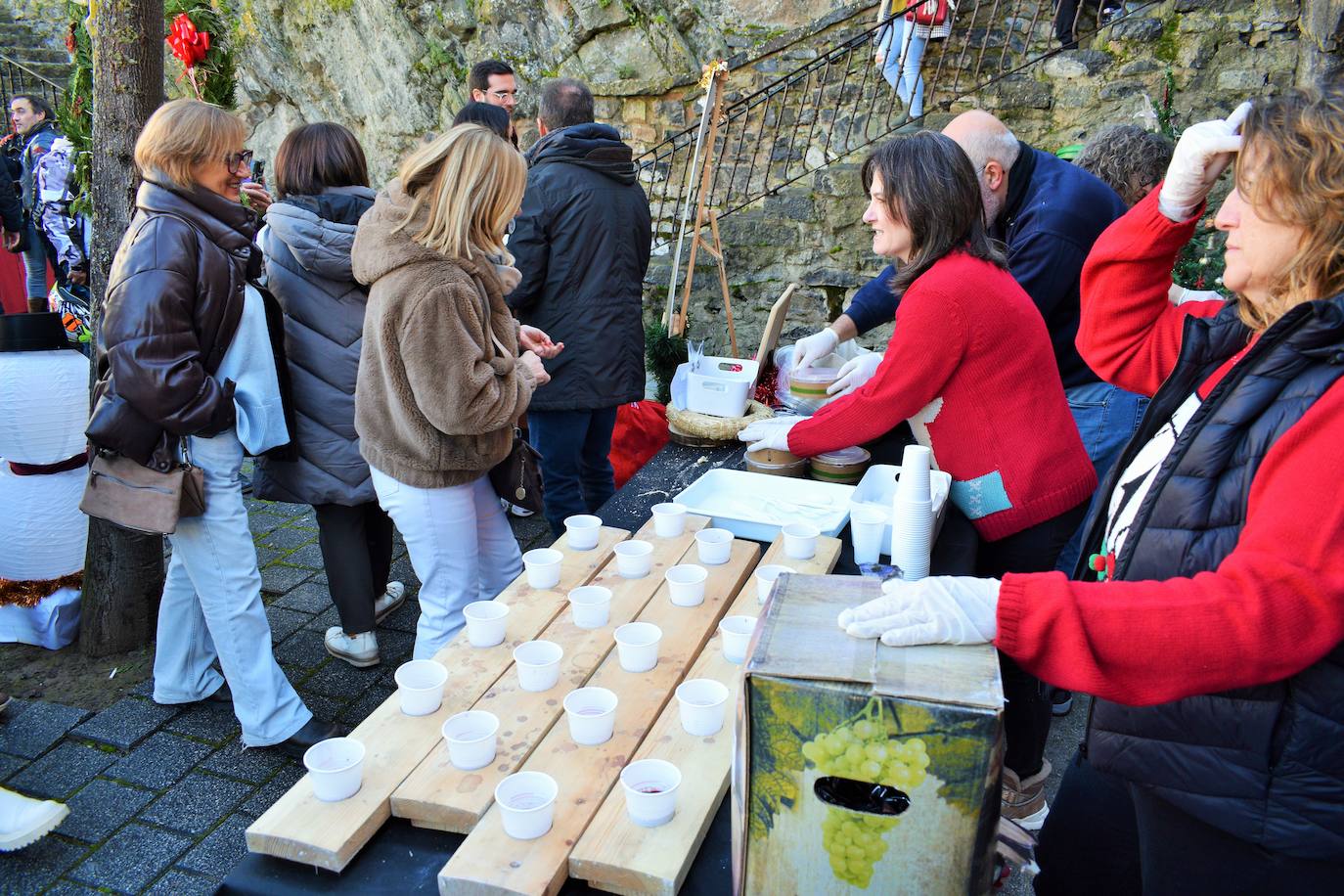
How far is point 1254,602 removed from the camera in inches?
43.3

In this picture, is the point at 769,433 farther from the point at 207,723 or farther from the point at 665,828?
the point at 207,723

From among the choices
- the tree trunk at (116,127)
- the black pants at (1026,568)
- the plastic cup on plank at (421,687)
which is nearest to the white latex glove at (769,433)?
the black pants at (1026,568)

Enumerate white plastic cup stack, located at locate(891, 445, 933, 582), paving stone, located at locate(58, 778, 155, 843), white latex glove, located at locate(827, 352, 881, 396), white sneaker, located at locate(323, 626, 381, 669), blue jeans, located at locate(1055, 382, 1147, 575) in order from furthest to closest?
white sneaker, located at locate(323, 626, 381, 669), white latex glove, located at locate(827, 352, 881, 396), blue jeans, located at locate(1055, 382, 1147, 575), paving stone, located at locate(58, 778, 155, 843), white plastic cup stack, located at locate(891, 445, 933, 582)

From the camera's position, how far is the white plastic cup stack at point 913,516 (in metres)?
1.96

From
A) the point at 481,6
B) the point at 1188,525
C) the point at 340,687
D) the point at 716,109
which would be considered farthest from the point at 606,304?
the point at 481,6

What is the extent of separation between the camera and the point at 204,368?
8.84 ft

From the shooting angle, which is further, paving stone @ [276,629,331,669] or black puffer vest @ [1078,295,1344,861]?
paving stone @ [276,629,331,669]

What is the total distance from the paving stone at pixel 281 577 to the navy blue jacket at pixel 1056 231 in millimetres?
3004

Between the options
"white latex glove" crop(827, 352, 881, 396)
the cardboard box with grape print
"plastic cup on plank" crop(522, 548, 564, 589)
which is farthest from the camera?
"white latex glove" crop(827, 352, 881, 396)

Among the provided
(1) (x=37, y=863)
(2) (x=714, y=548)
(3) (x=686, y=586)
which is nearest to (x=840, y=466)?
(2) (x=714, y=548)

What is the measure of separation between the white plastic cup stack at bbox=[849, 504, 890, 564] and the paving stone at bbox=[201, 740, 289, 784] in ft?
6.65

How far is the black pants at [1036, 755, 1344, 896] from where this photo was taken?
1306mm

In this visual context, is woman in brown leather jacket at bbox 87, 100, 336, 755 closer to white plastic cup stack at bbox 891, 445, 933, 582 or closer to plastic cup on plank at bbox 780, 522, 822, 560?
plastic cup on plank at bbox 780, 522, 822, 560

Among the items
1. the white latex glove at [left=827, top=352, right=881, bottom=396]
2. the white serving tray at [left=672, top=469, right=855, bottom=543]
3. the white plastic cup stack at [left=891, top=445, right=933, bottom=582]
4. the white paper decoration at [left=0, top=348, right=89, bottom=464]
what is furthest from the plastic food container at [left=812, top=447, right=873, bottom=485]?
the white paper decoration at [left=0, top=348, right=89, bottom=464]
